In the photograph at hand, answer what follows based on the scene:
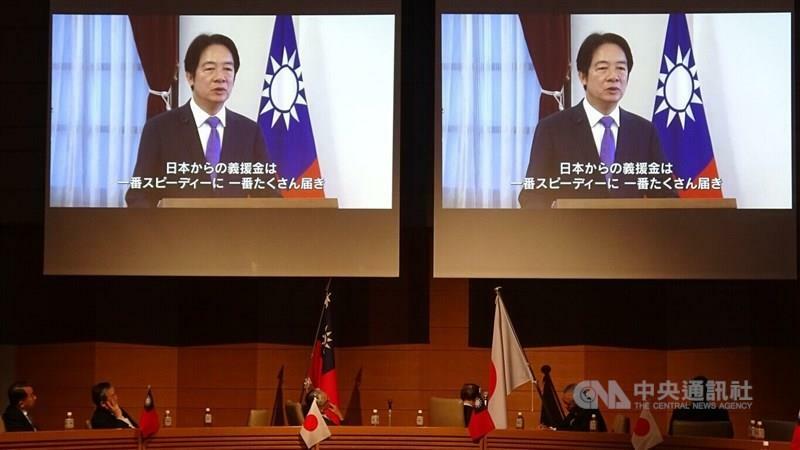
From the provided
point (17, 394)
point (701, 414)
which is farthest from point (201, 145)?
point (701, 414)

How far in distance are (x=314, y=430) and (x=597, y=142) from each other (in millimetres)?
3327

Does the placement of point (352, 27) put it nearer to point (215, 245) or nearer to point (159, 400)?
point (215, 245)

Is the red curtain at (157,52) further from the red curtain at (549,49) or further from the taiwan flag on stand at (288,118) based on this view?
the red curtain at (549,49)

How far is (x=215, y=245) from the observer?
33.1 feet

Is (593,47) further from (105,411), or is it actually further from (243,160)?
(105,411)

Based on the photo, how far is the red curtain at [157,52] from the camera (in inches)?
400

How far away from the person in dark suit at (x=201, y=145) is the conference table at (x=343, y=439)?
2.25m

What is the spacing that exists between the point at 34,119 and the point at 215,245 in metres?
2.10

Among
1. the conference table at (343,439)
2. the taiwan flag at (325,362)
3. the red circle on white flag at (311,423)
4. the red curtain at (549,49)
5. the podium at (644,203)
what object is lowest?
the conference table at (343,439)

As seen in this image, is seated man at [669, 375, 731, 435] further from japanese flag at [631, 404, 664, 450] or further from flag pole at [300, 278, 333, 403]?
flag pole at [300, 278, 333, 403]

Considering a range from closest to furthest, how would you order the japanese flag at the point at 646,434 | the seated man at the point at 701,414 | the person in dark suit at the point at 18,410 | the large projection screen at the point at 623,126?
1. the japanese flag at the point at 646,434
2. the person in dark suit at the point at 18,410
3. the large projection screen at the point at 623,126
4. the seated man at the point at 701,414

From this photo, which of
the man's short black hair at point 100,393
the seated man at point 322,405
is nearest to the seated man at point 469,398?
the seated man at point 322,405

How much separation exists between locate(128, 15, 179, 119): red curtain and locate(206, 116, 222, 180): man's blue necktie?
383 millimetres

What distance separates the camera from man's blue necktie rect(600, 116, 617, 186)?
9953 millimetres
